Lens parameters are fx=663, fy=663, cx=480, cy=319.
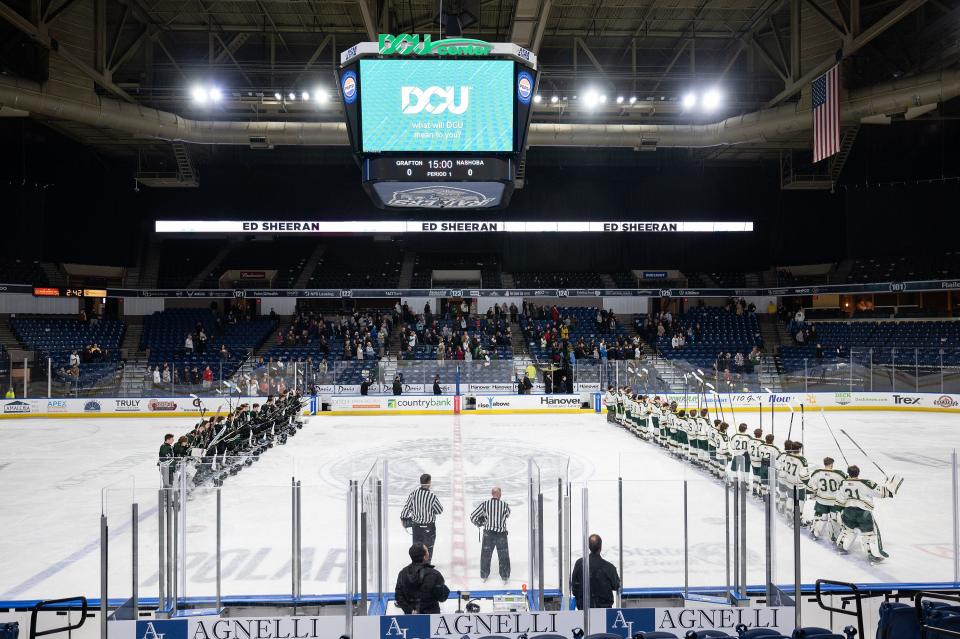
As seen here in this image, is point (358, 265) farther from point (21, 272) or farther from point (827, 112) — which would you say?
point (827, 112)

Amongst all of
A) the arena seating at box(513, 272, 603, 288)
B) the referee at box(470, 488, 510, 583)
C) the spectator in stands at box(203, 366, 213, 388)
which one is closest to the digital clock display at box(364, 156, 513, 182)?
the referee at box(470, 488, 510, 583)

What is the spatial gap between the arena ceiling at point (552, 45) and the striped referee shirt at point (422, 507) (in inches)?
537

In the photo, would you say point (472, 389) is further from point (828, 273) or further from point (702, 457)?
point (828, 273)

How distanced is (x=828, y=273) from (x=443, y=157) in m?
28.3

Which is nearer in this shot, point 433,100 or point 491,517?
point 491,517

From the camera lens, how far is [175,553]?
18.8 feet

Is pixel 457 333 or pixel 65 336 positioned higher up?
pixel 457 333

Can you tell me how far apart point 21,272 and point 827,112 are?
1198 inches

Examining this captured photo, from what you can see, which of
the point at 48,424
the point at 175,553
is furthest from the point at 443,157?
the point at 48,424

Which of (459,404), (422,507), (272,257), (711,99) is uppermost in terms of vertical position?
(711,99)

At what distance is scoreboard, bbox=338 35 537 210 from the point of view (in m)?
10.5

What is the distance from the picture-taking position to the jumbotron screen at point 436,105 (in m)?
10.6

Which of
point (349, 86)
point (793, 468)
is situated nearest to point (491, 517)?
point (793, 468)

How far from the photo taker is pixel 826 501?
8.87 m
